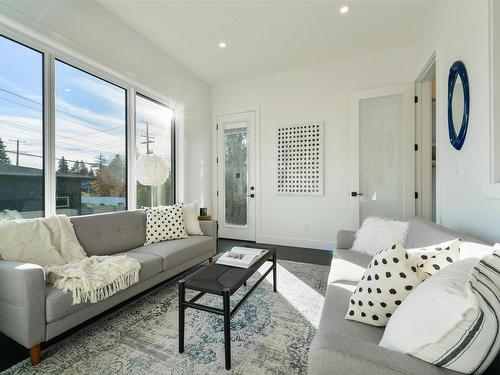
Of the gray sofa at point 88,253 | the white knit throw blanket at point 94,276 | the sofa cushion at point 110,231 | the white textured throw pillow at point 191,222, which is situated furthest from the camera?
the white textured throw pillow at point 191,222

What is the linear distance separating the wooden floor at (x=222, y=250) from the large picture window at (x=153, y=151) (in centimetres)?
134

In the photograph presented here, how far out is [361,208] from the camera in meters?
3.50

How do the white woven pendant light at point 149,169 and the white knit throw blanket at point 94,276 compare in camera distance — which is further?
the white woven pendant light at point 149,169

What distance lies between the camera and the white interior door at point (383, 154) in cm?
320

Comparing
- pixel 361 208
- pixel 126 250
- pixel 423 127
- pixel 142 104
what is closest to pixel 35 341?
pixel 126 250

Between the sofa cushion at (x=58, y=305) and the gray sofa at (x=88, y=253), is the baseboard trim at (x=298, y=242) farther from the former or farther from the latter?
the sofa cushion at (x=58, y=305)

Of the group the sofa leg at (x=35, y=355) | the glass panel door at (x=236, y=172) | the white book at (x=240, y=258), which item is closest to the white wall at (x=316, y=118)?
the glass panel door at (x=236, y=172)

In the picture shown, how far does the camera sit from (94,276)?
64.4 inches

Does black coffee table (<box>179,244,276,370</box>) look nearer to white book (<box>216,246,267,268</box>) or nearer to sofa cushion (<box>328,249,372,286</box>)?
white book (<box>216,246,267,268</box>)

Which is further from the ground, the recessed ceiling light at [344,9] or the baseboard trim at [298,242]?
the recessed ceiling light at [344,9]

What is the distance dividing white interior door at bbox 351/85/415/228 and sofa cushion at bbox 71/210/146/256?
9.69ft

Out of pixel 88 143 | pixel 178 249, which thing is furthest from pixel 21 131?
pixel 178 249

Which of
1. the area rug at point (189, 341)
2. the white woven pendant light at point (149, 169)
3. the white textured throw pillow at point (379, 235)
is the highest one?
the white woven pendant light at point (149, 169)

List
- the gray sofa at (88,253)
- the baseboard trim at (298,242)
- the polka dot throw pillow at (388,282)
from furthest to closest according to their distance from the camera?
the baseboard trim at (298,242)
the gray sofa at (88,253)
the polka dot throw pillow at (388,282)
